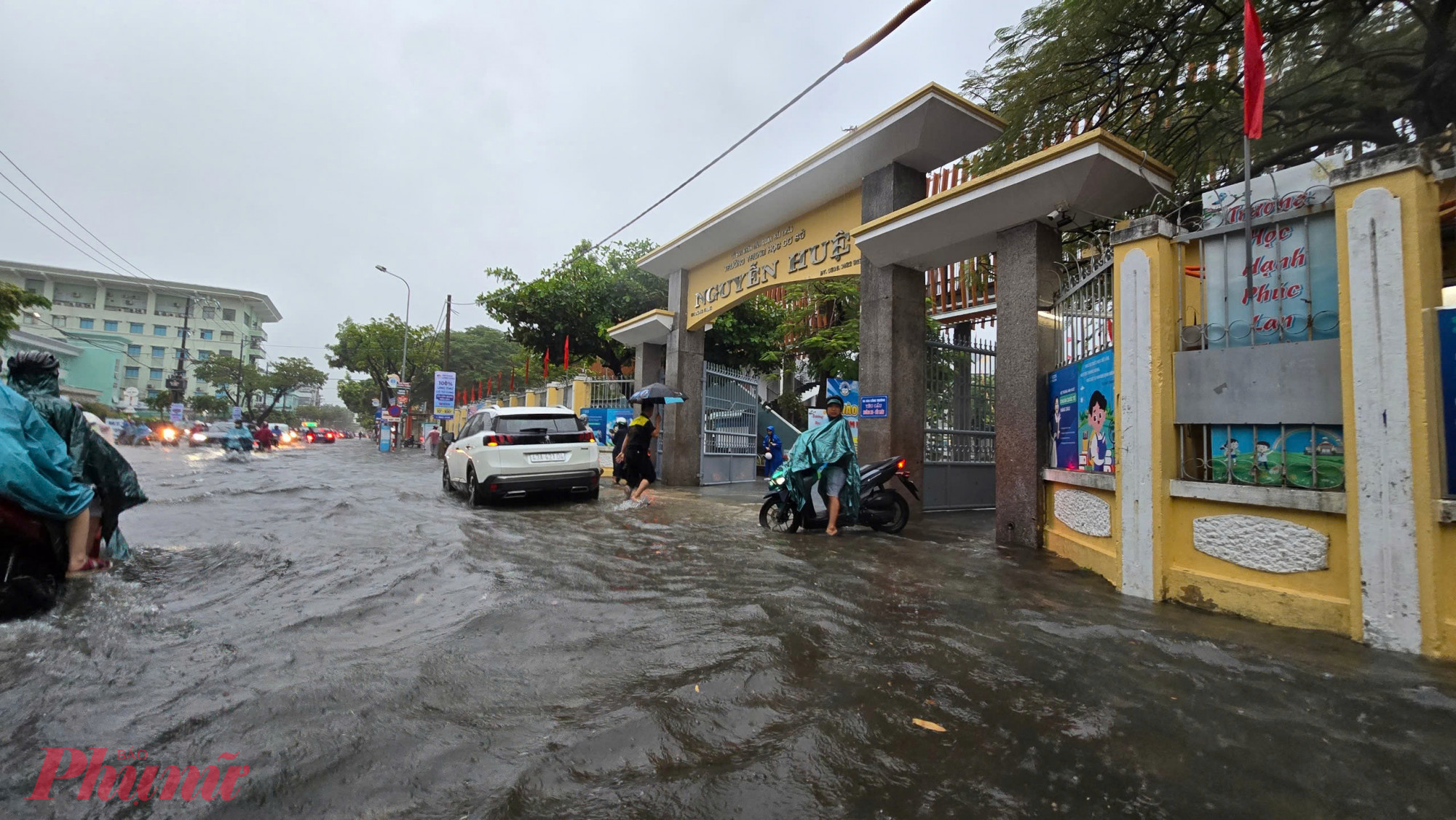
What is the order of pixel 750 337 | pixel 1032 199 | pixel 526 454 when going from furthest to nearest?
pixel 750 337
pixel 526 454
pixel 1032 199

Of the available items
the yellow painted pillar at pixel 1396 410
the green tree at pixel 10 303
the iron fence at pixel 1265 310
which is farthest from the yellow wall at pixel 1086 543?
the green tree at pixel 10 303

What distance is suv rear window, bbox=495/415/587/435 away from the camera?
9234mm

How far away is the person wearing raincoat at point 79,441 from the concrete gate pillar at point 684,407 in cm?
953

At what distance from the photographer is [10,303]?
50.6 feet

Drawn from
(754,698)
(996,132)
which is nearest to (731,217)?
(996,132)

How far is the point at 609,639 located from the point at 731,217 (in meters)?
8.87

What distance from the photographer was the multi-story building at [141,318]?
6062cm

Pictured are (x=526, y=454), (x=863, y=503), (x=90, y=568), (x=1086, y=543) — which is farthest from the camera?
(x=526, y=454)

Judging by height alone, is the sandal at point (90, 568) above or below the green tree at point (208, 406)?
below

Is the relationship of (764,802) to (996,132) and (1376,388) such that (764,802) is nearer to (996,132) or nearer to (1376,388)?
(1376,388)

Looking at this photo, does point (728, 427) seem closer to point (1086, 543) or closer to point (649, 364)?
point (649, 364)

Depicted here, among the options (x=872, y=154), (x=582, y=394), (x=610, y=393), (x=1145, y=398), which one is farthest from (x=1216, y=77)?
(x=582, y=394)

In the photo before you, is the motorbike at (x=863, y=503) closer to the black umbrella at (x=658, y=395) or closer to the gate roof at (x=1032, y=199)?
the gate roof at (x=1032, y=199)

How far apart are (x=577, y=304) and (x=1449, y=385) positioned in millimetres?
18146
